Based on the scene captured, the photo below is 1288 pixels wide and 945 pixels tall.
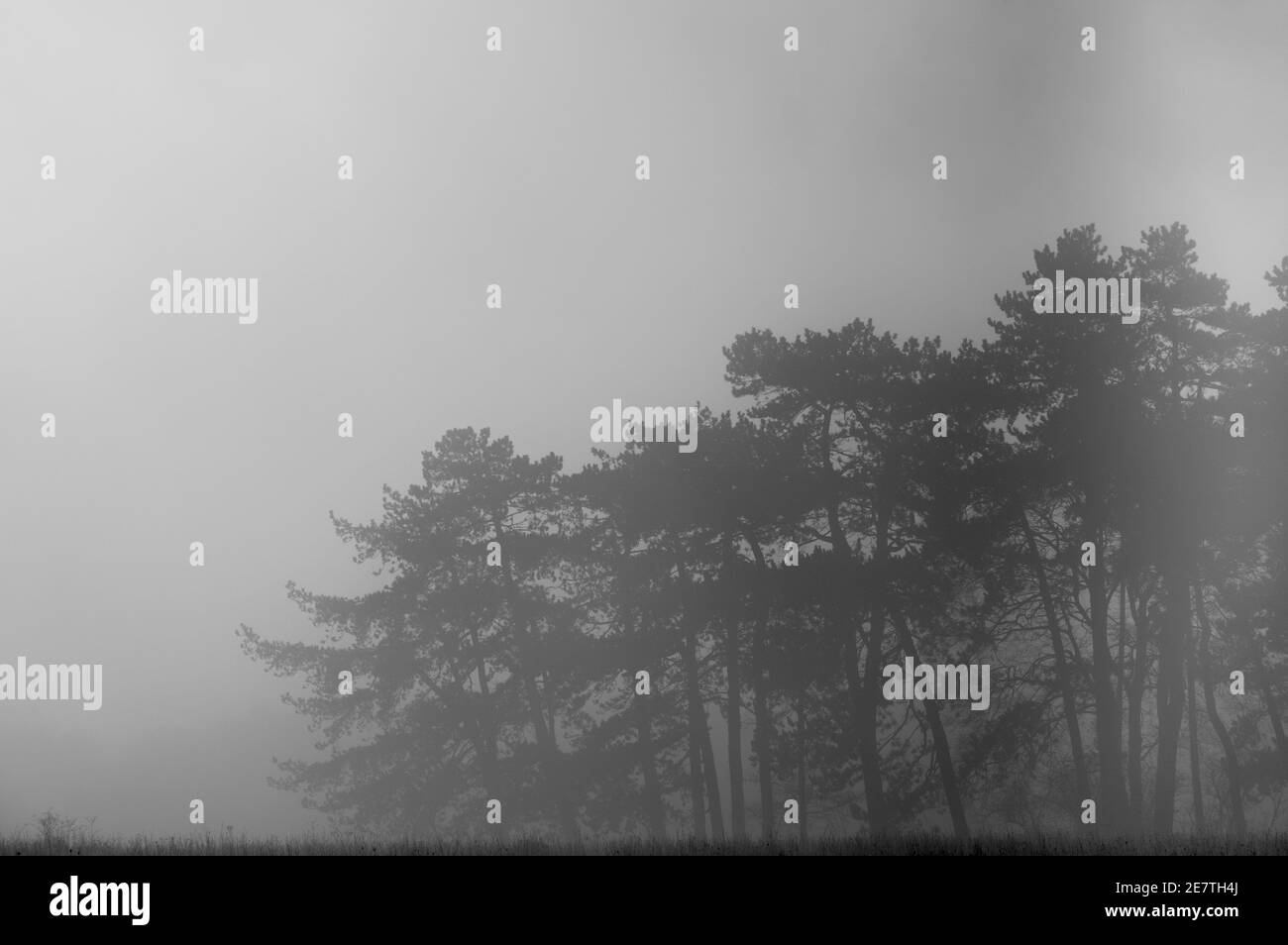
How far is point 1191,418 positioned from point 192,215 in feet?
80.4

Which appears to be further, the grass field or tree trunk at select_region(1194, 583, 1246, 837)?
tree trunk at select_region(1194, 583, 1246, 837)

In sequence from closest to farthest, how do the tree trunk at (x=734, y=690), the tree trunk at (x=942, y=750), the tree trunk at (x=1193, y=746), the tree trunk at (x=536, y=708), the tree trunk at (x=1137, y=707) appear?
the tree trunk at (x=942, y=750), the tree trunk at (x=1137, y=707), the tree trunk at (x=1193, y=746), the tree trunk at (x=734, y=690), the tree trunk at (x=536, y=708)

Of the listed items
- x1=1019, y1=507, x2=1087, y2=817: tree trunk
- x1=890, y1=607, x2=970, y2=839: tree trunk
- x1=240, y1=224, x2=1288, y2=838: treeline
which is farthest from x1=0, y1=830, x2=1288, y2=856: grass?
x1=240, y1=224, x2=1288, y2=838: treeline

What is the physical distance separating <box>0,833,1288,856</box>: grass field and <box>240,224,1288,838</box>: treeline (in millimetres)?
3645

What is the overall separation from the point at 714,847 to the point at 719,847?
90mm

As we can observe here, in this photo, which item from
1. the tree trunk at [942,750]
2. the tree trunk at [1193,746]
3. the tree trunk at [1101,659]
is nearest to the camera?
the tree trunk at [942,750]

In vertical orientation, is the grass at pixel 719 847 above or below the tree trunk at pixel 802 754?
below

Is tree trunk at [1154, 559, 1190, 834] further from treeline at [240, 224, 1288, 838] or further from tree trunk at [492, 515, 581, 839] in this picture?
tree trunk at [492, 515, 581, 839]

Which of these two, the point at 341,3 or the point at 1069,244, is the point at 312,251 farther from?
the point at 1069,244

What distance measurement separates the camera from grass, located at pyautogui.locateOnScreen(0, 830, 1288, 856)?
1491 cm

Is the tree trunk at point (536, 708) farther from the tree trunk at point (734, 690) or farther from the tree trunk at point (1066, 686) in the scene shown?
the tree trunk at point (1066, 686)

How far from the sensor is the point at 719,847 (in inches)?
653

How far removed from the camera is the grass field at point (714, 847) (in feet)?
48.9

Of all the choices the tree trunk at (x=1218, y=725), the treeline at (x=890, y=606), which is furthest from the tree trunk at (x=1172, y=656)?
the tree trunk at (x=1218, y=725)
